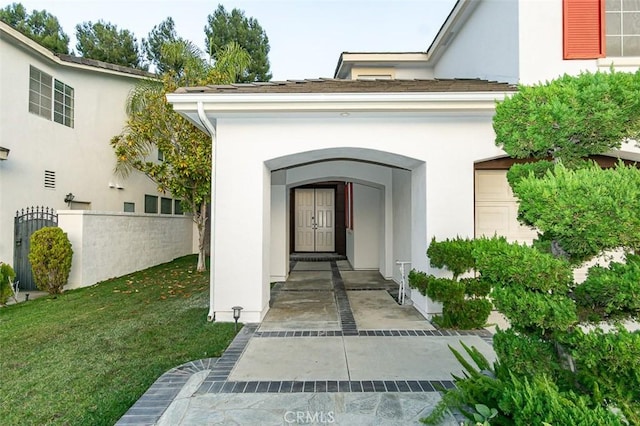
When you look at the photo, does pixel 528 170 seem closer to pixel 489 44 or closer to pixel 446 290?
pixel 446 290

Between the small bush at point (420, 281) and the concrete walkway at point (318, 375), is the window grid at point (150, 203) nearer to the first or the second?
the concrete walkway at point (318, 375)

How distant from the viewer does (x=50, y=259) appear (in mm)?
7926

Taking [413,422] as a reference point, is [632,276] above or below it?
above

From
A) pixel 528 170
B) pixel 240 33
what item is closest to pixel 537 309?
pixel 528 170

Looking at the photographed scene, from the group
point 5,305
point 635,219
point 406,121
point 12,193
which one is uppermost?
point 406,121

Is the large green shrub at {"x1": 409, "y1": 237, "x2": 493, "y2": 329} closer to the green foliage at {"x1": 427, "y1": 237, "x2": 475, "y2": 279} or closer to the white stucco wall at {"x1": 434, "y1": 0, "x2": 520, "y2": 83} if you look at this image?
the green foliage at {"x1": 427, "y1": 237, "x2": 475, "y2": 279}

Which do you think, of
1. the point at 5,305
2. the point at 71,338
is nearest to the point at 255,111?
the point at 71,338

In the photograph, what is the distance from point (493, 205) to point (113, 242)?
31.4 feet

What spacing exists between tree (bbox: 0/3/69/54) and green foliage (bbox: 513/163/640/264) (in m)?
23.7

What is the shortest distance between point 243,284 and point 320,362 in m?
2.19

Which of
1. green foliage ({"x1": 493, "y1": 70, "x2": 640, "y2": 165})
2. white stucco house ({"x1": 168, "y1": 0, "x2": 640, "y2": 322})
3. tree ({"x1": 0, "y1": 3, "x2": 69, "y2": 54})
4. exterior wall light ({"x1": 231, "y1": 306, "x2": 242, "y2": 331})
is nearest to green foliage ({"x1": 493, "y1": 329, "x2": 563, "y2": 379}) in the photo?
green foliage ({"x1": 493, "y1": 70, "x2": 640, "y2": 165})

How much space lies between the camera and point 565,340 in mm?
2320

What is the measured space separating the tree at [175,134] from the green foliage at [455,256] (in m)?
7.49

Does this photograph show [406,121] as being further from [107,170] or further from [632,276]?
[107,170]
